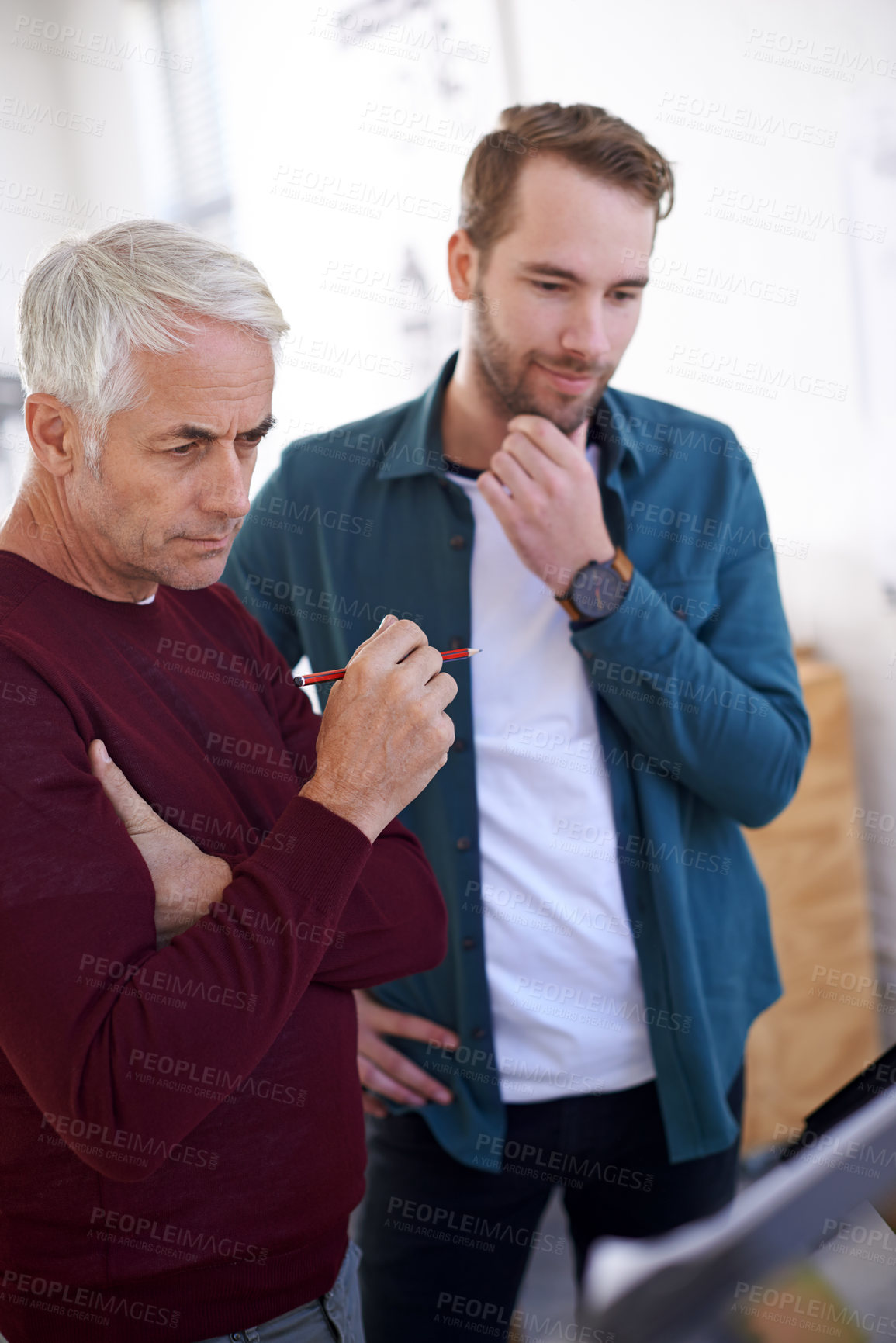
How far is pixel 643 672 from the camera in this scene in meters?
1.42

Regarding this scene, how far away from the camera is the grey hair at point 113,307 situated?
0.95m

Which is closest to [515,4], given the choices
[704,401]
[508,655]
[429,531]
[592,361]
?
[704,401]

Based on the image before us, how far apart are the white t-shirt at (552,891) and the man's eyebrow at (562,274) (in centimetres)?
48

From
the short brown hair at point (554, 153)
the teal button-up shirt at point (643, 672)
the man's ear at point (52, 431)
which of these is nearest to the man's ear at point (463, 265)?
the short brown hair at point (554, 153)

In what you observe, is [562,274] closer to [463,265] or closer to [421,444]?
[463,265]

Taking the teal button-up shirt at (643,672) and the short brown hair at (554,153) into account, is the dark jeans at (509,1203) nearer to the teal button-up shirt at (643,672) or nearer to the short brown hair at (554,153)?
the teal button-up shirt at (643,672)

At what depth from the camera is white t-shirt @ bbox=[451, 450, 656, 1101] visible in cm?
150

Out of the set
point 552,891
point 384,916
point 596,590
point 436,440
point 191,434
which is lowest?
point 552,891

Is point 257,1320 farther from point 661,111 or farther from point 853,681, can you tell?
point 661,111

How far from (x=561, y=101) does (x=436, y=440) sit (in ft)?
4.63

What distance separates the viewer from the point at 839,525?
2.75 meters

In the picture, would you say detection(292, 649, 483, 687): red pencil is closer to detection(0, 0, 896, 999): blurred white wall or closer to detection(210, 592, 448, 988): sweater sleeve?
detection(210, 592, 448, 988): sweater sleeve

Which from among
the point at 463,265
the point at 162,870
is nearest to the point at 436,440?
the point at 463,265

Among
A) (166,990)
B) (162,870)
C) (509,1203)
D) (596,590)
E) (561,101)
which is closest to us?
(166,990)
